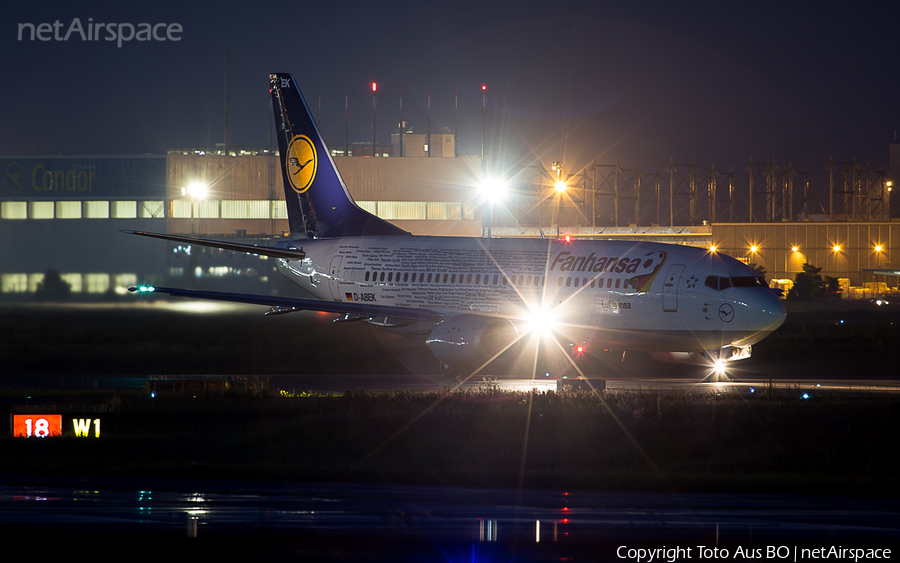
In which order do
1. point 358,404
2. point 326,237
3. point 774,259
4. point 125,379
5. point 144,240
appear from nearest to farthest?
point 358,404
point 125,379
point 326,237
point 144,240
point 774,259

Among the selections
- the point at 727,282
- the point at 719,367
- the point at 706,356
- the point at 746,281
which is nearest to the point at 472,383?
the point at 727,282

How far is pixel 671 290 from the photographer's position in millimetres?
27172

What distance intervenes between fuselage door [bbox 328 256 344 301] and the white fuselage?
0.23 meters

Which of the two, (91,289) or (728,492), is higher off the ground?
(91,289)

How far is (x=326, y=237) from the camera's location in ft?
126

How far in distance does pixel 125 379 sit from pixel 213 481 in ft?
46.6

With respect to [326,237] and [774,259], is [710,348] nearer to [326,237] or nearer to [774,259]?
[326,237]

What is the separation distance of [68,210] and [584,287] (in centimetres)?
7026

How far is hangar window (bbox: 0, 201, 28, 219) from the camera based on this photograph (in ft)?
280

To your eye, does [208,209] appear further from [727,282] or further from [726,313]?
[726,313]

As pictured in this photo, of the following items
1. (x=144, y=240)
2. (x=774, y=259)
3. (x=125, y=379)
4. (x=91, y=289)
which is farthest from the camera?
(x=774, y=259)

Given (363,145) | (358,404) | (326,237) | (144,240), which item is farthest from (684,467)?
(363,145)

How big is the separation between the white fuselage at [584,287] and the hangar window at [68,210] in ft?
192

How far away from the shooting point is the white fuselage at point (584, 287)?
2669cm
